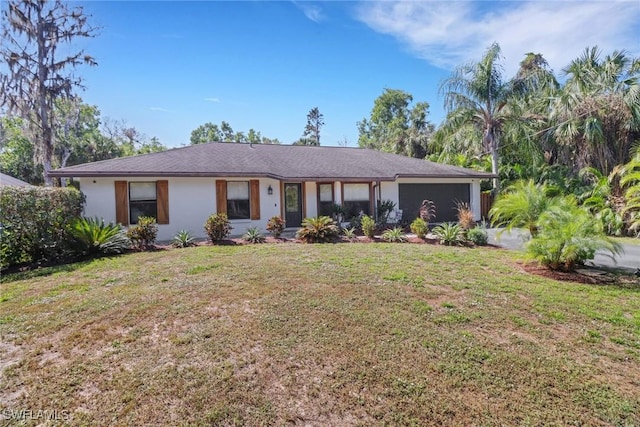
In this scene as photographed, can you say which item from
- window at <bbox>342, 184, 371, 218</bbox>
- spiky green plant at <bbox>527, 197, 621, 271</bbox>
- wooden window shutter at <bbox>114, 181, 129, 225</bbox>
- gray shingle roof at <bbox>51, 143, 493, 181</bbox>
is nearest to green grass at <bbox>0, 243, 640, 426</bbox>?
spiky green plant at <bbox>527, 197, 621, 271</bbox>

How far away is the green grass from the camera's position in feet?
8.77

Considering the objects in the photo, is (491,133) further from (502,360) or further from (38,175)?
(38,175)

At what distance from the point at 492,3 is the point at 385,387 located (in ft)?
34.8

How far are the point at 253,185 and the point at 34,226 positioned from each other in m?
6.49

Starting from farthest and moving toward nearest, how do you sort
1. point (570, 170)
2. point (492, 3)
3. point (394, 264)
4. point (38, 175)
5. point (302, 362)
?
point (38, 175) < point (570, 170) < point (492, 3) < point (394, 264) < point (302, 362)

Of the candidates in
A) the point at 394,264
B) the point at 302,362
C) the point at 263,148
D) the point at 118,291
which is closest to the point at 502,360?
the point at 302,362

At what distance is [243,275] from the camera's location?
6.13m

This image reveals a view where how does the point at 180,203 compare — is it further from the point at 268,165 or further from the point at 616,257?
the point at 616,257

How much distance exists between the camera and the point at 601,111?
1372 cm

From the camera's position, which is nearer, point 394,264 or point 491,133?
point 394,264

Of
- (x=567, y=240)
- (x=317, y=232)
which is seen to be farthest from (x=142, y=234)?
(x=567, y=240)

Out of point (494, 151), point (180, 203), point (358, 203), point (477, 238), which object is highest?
point (494, 151)

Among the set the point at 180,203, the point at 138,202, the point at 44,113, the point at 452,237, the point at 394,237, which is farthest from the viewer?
the point at 44,113

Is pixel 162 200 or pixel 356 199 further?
Answer: pixel 356 199
